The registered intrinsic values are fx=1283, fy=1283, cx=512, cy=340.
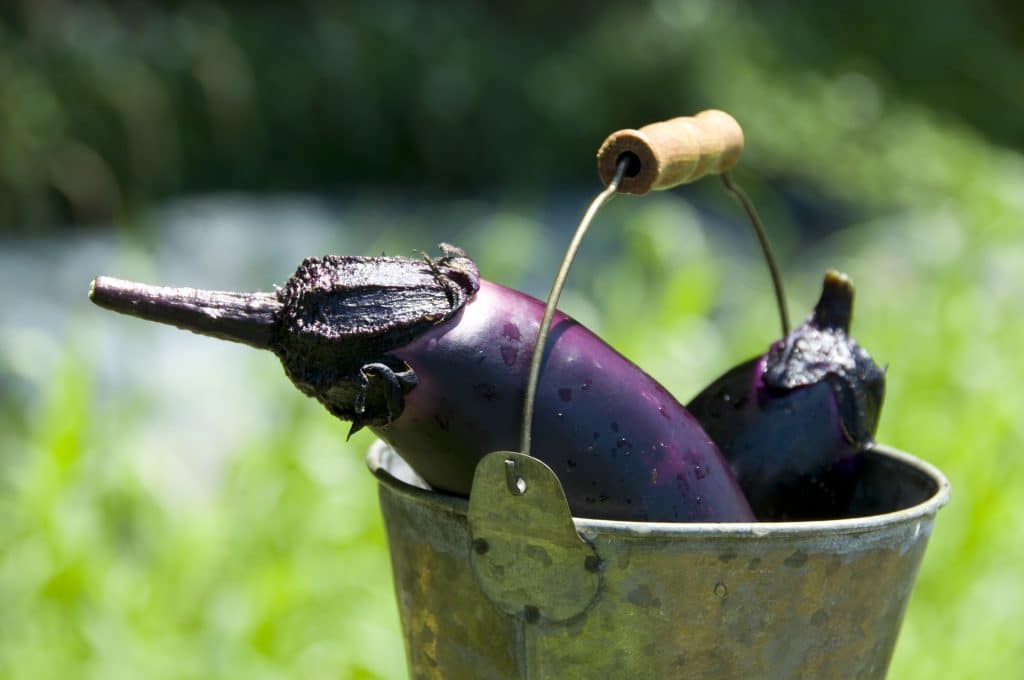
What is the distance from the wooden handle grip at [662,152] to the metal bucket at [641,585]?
28 centimetres

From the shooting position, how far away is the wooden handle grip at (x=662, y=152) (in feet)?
3.42

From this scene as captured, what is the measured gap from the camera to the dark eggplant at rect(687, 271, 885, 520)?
1.17m

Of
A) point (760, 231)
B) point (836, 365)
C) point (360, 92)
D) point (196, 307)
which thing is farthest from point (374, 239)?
point (196, 307)

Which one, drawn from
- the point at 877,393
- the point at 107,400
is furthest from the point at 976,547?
the point at 107,400

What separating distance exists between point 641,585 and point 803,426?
31 cm

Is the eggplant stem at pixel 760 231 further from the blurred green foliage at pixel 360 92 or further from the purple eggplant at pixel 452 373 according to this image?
the blurred green foliage at pixel 360 92

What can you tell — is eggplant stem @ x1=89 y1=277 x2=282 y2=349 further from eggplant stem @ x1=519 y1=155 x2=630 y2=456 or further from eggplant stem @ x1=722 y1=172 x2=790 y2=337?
eggplant stem @ x1=722 y1=172 x2=790 y2=337

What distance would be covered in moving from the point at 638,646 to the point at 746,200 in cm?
51

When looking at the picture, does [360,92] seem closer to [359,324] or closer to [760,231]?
[760,231]

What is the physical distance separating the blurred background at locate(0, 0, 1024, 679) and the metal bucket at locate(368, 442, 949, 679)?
4.57 ft

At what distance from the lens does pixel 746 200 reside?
1.27 m

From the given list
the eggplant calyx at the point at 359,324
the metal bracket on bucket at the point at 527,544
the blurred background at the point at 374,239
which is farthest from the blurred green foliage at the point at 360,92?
the metal bracket on bucket at the point at 527,544

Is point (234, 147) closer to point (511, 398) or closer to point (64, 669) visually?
point (64, 669)

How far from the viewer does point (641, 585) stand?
93 centimetres
